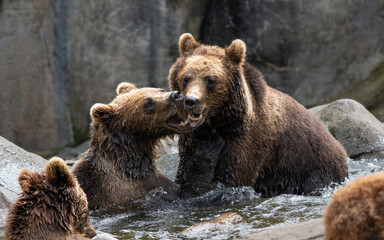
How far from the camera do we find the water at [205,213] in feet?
20.3

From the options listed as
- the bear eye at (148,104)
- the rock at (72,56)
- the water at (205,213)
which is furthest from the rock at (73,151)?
the bear eye at (148,104)

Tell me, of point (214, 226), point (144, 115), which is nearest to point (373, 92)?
point (144, 115)

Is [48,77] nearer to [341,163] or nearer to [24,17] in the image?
[24,17]

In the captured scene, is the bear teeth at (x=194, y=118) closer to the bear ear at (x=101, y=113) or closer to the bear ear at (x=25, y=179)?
the bear ear at (x=101, y=113)

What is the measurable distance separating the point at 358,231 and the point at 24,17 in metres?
10.0

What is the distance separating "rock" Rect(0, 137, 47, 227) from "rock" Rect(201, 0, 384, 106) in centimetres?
589

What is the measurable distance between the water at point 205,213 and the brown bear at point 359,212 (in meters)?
2.10

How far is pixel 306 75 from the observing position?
13125mm

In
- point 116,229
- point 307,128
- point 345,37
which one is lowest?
point 116,229

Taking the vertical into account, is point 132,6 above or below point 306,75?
above

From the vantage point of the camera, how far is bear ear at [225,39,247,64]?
7.75m

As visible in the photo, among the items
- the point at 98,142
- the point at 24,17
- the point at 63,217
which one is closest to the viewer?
the point at 63,217

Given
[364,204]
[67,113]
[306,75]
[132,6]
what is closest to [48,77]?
[67,113]

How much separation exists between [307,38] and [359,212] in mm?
9754
